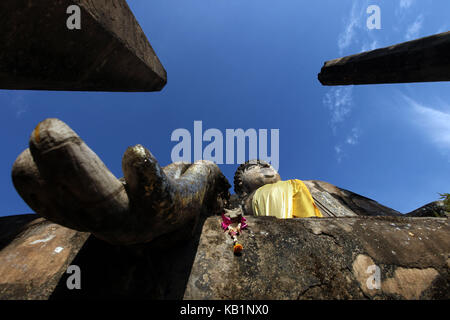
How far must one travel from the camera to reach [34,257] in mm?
1304

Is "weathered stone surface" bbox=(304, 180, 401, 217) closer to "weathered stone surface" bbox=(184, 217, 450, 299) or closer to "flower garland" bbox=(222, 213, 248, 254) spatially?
"weathered stone surface" bbox=(184, 217, 450, 299)

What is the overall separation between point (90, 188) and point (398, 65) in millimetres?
4434

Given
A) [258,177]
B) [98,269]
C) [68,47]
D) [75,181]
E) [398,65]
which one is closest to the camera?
[75,181]

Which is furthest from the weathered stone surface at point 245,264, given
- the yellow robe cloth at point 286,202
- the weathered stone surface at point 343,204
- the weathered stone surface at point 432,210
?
the weathered stone surface at point 432,210

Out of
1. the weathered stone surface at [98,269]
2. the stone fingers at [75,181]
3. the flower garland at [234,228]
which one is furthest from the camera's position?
the flower garland at [234,228]

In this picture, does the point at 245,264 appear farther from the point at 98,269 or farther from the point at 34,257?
the point at 34,257

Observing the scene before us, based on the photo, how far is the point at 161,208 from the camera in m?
0.87

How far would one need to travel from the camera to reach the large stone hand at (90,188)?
0.66m

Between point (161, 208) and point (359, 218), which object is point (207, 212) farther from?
point (359, 218)

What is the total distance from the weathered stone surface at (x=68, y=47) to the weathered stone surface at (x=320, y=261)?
149 cm

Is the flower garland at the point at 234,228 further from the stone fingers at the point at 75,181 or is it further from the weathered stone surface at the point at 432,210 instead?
the weathered stone surface at the point at 432,210

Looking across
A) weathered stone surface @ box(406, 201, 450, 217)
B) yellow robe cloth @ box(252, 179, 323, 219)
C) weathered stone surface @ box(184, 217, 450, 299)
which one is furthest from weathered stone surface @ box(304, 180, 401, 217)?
weathered stone surface @ box(184, 217, 450, 299)

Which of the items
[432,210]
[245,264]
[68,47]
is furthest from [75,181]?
[432,210]
